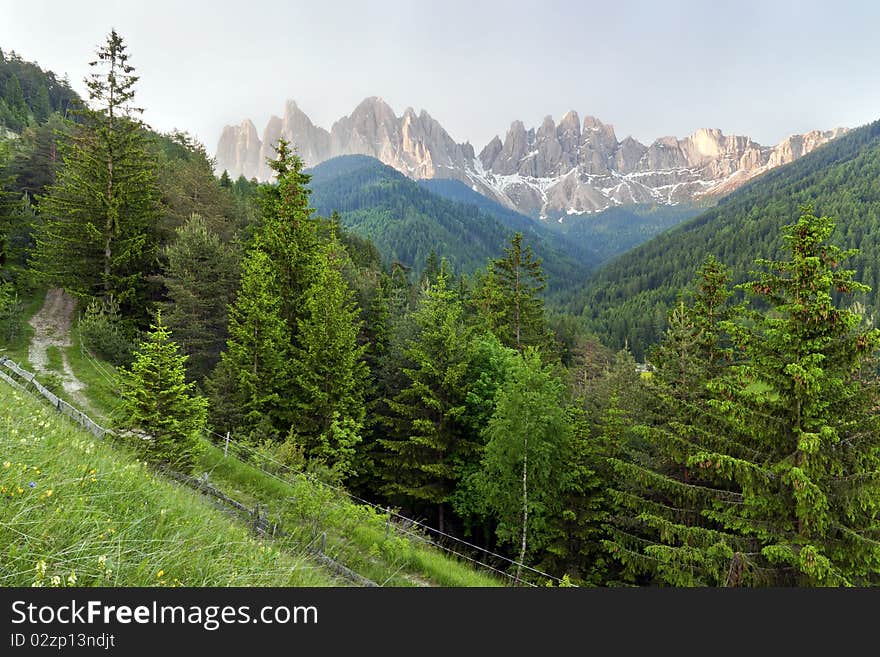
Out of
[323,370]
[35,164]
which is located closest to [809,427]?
[323,370]

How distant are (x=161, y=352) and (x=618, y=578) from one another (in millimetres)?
19687

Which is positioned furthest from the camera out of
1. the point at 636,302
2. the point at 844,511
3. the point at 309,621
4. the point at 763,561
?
the point at 636,302

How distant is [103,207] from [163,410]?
71.4 ft

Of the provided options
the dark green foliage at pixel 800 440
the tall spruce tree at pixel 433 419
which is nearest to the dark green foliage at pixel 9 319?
the tall spruce tree at pixel 433 419

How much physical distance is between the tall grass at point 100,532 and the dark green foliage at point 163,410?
5300 millimetres

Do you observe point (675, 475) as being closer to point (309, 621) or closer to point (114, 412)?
point (309, 621)

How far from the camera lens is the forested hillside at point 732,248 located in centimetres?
13225

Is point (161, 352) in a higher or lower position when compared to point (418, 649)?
higher

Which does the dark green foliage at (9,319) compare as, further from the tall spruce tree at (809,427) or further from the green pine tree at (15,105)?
the green pine tree at (15,105)

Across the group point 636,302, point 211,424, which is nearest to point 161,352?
point 211,424

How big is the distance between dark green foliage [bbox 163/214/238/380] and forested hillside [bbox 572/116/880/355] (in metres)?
116

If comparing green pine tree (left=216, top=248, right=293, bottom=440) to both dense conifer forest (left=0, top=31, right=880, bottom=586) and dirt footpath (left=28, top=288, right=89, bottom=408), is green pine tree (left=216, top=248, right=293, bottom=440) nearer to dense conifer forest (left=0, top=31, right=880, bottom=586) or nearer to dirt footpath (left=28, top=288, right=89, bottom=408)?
dense conifer forest (left=0, top=31, right=880, bottom=586)

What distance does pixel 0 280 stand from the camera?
25688mm

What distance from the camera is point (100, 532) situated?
329 centimetres
